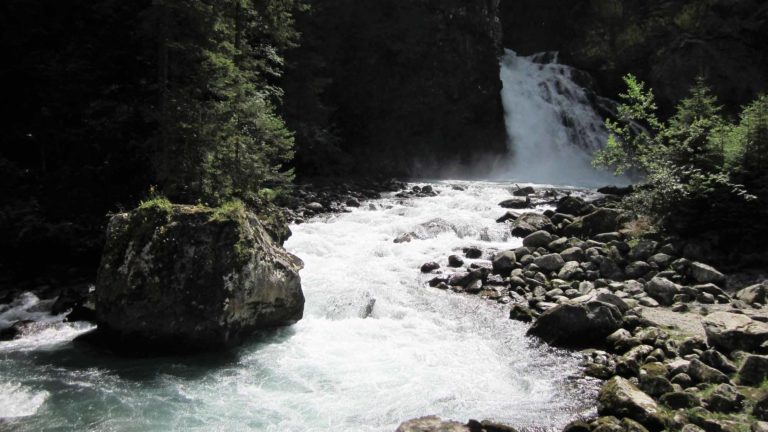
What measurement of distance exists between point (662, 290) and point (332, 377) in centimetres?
757

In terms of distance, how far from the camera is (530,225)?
18.2 metres

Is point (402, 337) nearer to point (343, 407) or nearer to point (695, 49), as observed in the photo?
point (343, 407)

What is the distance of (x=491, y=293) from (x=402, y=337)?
342 cm

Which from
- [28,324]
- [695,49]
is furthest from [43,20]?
[695,49]

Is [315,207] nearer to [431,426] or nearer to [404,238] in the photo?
[404,238]

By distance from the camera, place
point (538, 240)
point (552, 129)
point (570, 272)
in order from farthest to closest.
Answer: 1. point (552, 129)
2. point (538, 240)
3. point (570, 272)

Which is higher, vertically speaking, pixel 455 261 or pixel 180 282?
pixel 180 282

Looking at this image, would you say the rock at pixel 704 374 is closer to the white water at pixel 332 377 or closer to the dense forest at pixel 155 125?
the white water at pixel 332 377

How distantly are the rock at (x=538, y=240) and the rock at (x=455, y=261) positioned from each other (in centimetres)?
228

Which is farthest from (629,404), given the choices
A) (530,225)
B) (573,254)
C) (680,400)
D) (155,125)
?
(155,125)

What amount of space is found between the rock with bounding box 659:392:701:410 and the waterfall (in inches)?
1141

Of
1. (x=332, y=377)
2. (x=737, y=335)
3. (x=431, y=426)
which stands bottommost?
(x=332, y=377)

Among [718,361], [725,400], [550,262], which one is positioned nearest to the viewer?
[725,400]

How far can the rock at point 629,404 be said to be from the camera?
6.75m
